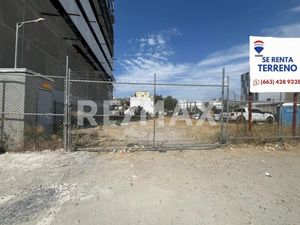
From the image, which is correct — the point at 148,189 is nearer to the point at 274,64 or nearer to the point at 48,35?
the point at 274,64

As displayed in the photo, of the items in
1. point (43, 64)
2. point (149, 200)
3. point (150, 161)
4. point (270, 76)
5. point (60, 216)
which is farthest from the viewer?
point (43, 64)

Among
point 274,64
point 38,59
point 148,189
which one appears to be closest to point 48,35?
point 38,59

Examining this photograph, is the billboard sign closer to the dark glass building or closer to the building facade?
the building facade

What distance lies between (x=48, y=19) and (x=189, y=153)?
15.4 meters

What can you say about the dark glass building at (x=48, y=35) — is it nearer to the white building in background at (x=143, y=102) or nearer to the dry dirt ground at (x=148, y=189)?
the white building in background at (x=143, y=102)

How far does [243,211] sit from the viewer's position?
563cm

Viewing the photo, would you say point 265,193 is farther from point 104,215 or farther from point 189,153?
point 189,153

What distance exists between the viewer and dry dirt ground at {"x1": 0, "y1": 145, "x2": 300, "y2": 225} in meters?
5.35

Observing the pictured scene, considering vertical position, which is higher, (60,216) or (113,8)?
(113,8)

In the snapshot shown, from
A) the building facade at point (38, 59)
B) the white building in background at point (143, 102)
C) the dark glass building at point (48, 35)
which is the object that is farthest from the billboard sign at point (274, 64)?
the white building in background at point (143, 102)

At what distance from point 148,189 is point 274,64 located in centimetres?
878

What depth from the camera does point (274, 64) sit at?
12.9m

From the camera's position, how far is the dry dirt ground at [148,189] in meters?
5.35

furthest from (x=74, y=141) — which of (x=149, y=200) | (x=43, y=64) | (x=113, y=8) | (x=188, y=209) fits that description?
(x=113, y=8)
